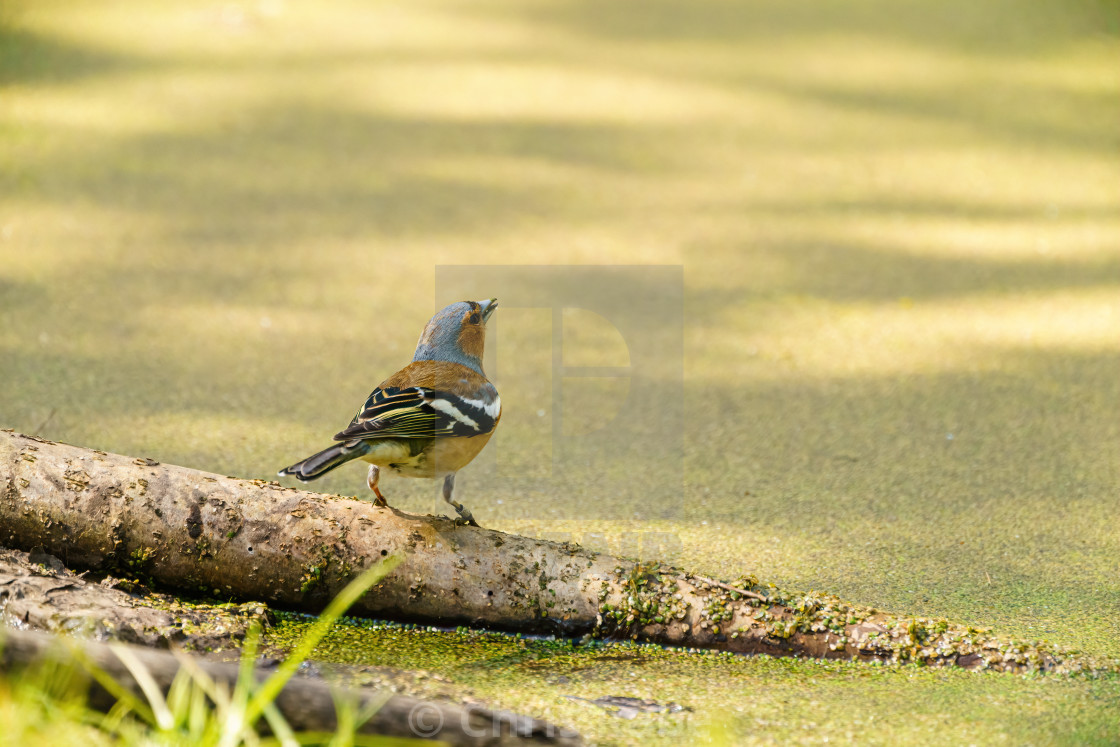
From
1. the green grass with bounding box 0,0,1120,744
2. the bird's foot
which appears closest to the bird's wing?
the bird's foot

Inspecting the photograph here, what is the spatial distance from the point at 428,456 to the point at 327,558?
224 mm

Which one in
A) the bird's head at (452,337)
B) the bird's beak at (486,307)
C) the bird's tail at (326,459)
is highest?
the bird's beak at (486,307)

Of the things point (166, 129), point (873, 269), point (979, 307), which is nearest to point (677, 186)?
point (873, 269)

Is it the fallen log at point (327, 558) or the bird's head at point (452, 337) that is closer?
the fallen log at point (327, 558)

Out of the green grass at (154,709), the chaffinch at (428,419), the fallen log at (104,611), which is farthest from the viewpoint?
the chaffinch at (428,419)

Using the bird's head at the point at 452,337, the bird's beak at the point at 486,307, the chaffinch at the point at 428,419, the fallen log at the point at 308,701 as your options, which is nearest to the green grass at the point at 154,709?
the fallen log at the point at 308,701

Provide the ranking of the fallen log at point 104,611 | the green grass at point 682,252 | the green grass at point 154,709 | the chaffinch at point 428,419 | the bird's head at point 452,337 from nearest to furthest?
the green grass at point 154,709 < the fallen log at point 104,611 < the chaffinch at point 428,419 < the bird's head at point 452,337 < the green grass at point 682,252

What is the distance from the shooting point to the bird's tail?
1.53 meters

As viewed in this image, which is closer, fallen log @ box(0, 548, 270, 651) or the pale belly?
fallen log @ box(0, 548, 270, 651)

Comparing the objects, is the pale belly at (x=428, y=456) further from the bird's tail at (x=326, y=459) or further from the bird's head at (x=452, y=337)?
the bird's head at (x=452, y=337)

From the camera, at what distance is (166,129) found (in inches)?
147

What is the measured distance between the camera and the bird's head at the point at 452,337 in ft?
6.02

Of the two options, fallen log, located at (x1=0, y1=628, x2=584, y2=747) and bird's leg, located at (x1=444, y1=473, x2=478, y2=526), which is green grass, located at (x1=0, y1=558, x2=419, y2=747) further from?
bird's leg, located at (x1=444, y1=473, x2=478, y2=526)

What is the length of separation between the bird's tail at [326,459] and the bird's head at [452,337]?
0.29 metres
